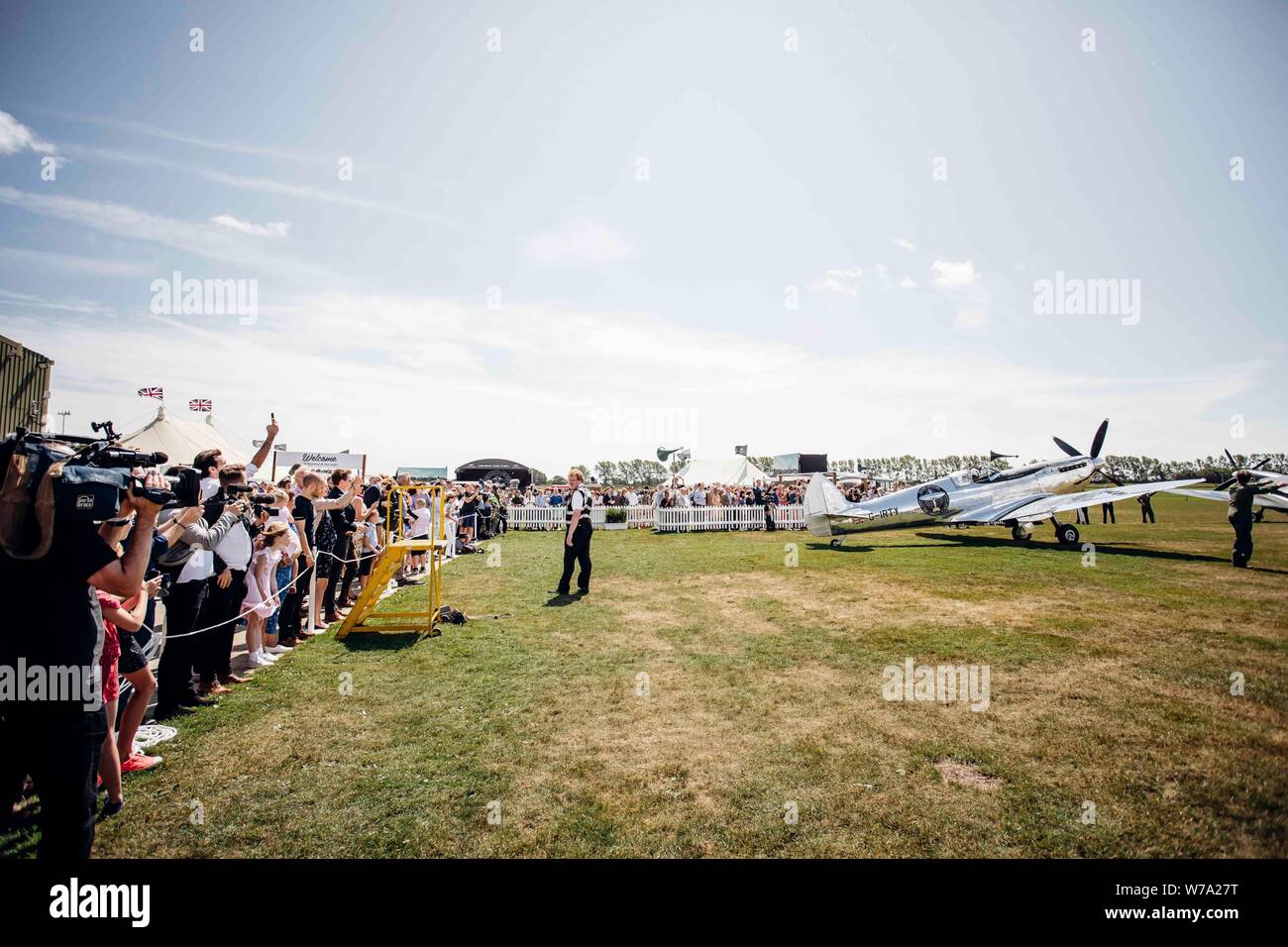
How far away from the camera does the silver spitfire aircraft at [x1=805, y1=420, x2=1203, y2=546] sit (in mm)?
16734

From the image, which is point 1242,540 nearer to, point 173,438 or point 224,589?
point 224,589

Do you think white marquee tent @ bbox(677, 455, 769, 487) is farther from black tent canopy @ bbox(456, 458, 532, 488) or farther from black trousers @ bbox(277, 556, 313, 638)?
black trousers @ bbox(277, 556, 313, 638)

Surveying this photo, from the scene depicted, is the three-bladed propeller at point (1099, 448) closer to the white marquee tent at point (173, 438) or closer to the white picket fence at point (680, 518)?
the white picket fence at point (680, 518)

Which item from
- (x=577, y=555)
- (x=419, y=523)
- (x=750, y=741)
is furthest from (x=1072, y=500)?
(x=419, y=523)

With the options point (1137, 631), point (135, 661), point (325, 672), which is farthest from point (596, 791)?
point (1137, 631)

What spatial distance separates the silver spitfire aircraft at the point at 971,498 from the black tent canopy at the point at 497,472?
3114 centimetres

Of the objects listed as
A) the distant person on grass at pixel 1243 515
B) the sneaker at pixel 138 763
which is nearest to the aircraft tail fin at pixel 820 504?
the distant person on grass at pixel 1243 515

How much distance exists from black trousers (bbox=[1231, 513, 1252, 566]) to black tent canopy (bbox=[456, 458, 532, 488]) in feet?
131

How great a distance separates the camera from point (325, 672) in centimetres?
588

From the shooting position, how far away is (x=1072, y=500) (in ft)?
51.7

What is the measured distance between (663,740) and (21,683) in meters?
3.69

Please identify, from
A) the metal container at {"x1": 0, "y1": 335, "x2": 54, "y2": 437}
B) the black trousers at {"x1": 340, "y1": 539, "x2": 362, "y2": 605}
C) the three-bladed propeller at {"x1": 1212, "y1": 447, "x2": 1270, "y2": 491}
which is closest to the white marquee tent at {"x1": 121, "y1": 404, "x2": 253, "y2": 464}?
the metal container at {"x1": 0, "y1": 335, "x2": 54, "y2": 437}

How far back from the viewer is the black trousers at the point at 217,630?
5.14 metres

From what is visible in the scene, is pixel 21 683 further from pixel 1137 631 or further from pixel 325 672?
pixel 1137 631
